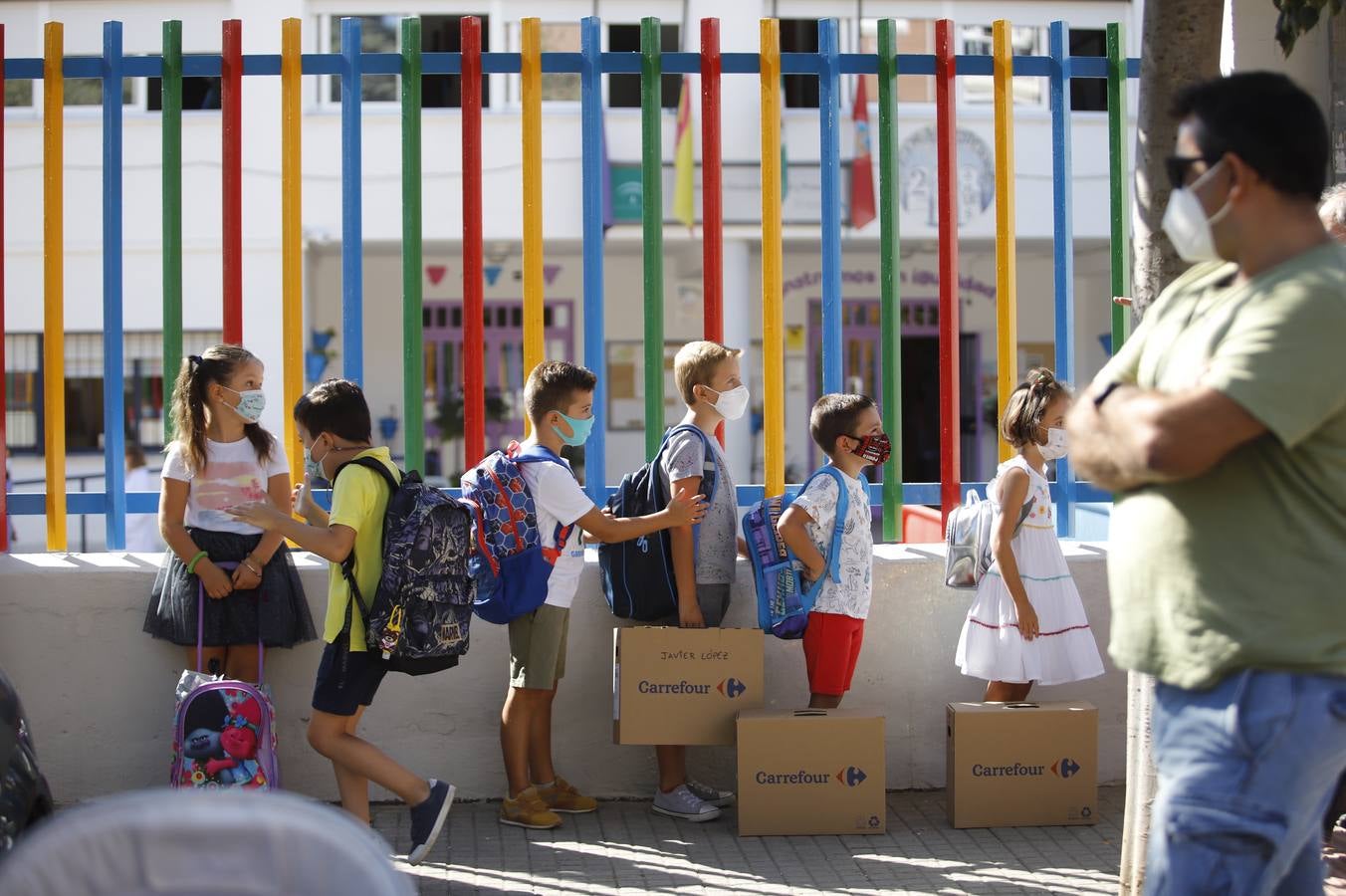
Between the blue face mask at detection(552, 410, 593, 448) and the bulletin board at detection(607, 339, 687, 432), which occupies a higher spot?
the bulletin board at detection(607, 339, 687, 432)

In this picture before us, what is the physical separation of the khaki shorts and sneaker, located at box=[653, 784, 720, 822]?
63 cm

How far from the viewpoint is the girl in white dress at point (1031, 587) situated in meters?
5.47

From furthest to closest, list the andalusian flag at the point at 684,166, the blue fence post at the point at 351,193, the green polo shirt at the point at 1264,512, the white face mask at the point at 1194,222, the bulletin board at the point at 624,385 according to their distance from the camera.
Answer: the bulletin board at the point at 624,385, the andalusian flag at the point at 684,166, the blue fence post at the point at 351,193, the white face mask at the point at 1194,222, the green polo shirt at the point at 1264,512

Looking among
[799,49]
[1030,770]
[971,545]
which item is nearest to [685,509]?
[971,545]

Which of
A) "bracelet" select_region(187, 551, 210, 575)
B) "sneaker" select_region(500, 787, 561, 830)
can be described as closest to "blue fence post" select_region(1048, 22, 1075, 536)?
"sneaker" select_region(500, 787, 561, 830)

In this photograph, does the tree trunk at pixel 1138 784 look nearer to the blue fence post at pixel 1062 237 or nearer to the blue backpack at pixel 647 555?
the blue backpack at pixel 647 555

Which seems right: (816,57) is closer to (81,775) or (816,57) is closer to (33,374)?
(81,775)

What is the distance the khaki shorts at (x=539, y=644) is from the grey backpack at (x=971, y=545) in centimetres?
149

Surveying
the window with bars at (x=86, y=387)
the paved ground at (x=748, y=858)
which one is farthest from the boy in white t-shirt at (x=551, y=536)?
the window with bars at (x=86, y=387)

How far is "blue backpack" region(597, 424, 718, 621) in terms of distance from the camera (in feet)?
17.6

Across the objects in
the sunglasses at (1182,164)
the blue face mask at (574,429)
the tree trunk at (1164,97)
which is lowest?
the blue face mask at (574,429)

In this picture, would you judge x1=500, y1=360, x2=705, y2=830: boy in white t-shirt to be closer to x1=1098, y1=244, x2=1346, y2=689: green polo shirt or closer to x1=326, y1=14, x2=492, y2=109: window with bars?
x1=1098, y1=244, x2=1346, y2=689: green polo shirt

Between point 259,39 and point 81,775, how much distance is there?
558 inches

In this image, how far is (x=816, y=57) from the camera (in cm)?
591
